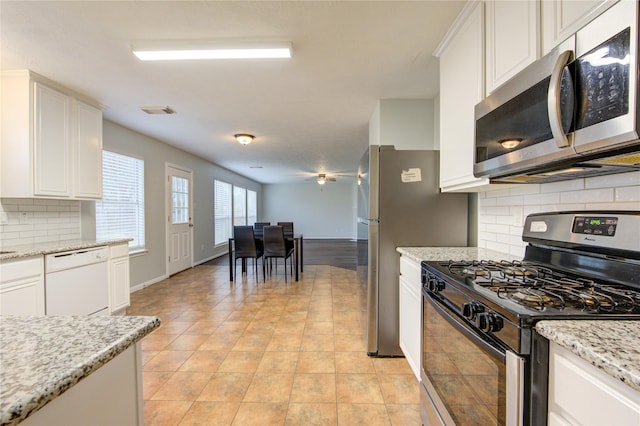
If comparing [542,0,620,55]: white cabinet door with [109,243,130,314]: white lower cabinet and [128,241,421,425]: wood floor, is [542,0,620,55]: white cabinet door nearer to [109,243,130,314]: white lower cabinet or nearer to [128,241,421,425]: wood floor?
[128,241,421,425]: wood floor

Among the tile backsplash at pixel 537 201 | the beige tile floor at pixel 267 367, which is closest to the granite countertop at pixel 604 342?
the tile backsplash at pixel 537 201

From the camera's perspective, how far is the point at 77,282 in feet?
8.18

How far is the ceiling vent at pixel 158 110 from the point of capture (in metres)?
3.08

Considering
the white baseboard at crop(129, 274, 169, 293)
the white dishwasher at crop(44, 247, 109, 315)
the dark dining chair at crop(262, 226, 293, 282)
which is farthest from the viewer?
the dark dining chair at crop(262, 226, 293, 282)

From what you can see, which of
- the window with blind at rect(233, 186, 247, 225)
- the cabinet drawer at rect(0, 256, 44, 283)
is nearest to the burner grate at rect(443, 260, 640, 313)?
the cabinet drawer at rect(0, 256, 44, 283)

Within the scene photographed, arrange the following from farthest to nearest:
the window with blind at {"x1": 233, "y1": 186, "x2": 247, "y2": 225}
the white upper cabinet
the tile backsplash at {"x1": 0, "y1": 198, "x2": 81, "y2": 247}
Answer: the window with blind at {"x1": 233, "y1": 186, "x2": 247, "y2": 225}, the tile backsplash at {"x1": 0, "y1": 198, "x2": 81, "y2": 247}, the white upper cabinet

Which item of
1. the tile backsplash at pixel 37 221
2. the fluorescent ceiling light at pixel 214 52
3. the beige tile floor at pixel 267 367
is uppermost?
the fluorescent ceiling light at pixel 214 52

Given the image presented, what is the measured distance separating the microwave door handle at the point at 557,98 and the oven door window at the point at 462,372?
2.32 ft

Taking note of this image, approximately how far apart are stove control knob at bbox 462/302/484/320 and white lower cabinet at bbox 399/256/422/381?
2.07 feet

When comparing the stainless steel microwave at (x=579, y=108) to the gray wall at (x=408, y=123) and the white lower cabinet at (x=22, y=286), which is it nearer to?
the gray wall at (x=408, y=123)

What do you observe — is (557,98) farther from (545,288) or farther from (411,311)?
(411,311)

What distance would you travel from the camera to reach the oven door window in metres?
0.88

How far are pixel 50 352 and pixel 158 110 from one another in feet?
10.5

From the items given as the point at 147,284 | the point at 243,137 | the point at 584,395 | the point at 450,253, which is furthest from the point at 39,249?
the point at 584,395
